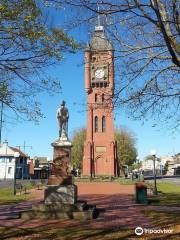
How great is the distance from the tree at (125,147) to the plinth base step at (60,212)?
63964 millimetres

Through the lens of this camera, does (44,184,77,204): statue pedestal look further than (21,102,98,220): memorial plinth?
Yes

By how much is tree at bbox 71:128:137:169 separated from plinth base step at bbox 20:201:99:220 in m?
64.0

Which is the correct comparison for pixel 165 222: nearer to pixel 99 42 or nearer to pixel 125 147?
pixel 99 42

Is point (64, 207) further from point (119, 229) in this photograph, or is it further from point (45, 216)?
point (119, 229)

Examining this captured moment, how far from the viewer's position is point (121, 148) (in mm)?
77812

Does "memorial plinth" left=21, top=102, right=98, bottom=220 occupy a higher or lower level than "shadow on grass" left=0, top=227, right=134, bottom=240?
higher

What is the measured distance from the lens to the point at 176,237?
362 inches

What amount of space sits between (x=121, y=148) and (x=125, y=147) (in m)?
0.96

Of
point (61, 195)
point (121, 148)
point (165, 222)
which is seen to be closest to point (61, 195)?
point (61, 195)

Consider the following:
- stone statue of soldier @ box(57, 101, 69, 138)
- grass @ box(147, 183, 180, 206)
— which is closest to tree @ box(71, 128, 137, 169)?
grass @ box(147, 183, 180, 206)

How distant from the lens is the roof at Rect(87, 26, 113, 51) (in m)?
10.0

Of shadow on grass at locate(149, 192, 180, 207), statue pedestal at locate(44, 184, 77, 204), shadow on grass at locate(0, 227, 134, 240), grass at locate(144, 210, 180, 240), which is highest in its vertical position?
statue pedestal at locate(44, 184, 77, 204)

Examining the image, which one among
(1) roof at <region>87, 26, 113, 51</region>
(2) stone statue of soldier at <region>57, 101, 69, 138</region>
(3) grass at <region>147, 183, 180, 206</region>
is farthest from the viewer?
(3) grass at <region>147, 183, 180, 206</region>

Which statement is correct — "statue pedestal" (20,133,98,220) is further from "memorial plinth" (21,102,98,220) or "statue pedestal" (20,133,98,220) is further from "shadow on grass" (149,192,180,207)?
"shadow on grass" (149,192,180,207)
